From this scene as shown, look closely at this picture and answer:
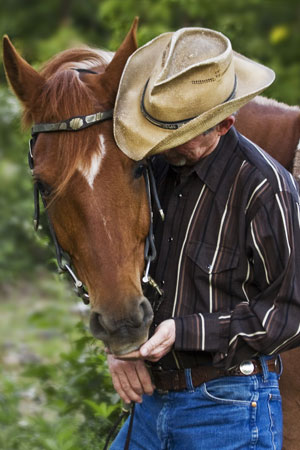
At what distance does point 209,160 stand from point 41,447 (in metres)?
2.71

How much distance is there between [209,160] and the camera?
9.78 ft

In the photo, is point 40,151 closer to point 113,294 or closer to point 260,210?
point 113,294

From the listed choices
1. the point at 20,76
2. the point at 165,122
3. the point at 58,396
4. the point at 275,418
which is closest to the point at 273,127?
the point at 165,122

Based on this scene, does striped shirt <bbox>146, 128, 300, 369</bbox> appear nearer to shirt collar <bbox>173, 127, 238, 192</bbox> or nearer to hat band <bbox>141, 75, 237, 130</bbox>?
shirt collar <bbox>173, 127, 238, 192</bbox>

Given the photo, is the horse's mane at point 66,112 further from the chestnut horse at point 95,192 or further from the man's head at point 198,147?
the man's head at point 198,147

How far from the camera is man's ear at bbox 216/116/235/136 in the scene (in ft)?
9.53

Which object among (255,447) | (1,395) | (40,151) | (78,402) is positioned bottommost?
(1,395)

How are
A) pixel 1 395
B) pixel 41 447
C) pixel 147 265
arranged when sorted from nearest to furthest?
pixel 147 265, pixel 41 447, pixel 1 395

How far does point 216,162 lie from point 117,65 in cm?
52

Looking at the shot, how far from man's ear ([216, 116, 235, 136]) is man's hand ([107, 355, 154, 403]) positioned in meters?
0.93

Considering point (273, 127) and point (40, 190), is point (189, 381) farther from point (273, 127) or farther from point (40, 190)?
point (273, 127)

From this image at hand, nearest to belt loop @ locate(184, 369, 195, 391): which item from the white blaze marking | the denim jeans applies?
the denim jeans

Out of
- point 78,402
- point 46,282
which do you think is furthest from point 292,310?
point 46,282

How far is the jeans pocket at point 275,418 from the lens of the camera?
9.68ft
